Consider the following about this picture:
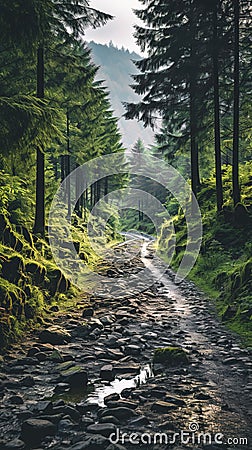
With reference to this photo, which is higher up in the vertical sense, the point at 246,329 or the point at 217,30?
the point at 217,30

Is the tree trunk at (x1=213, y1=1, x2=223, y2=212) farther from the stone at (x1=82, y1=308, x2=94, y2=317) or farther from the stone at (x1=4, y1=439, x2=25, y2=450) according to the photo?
the stone at (x1=4, y1=439, x2=25, y2=450)

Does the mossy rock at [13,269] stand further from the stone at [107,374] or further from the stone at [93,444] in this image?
the stone at [93,444]

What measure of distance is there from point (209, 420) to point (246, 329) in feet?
13.8

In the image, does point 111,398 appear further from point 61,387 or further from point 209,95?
point 209,95

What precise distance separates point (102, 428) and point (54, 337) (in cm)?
407

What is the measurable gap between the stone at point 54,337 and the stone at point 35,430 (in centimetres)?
374

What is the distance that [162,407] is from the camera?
18.0ft

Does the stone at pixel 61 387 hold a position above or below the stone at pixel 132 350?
below

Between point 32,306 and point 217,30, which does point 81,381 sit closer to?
point 32,306

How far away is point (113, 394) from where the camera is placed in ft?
19.2

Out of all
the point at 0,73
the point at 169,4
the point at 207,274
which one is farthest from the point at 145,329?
the point at 169,4

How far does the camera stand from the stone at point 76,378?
6453 mm

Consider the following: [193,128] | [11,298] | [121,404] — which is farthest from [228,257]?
[121,404]

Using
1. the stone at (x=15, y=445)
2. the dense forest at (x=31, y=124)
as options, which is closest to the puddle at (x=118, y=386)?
the stone at (x=15, y=445)
